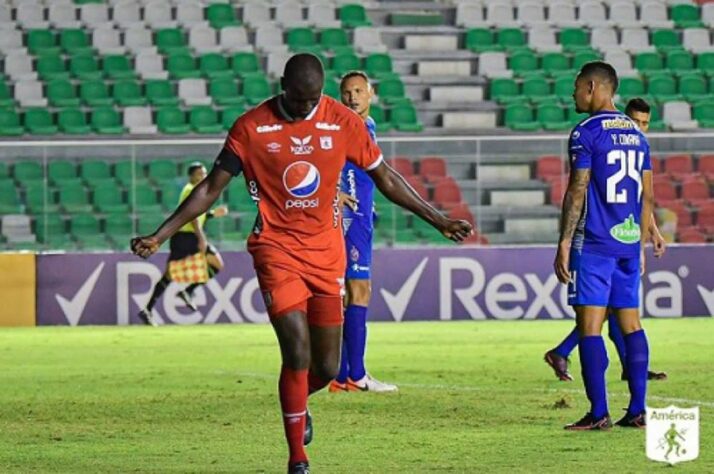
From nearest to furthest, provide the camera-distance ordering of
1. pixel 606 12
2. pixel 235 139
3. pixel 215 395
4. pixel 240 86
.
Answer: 1. pixel 235 139
2. pixel 215 395
3. pixel 240 86
4. pixel 606 12

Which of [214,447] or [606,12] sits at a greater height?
[606,12]

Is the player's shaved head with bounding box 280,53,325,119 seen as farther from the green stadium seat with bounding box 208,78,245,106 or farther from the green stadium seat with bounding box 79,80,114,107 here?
the green stadium seat with bounding box 208,78,245,106

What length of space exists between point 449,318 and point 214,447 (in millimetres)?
13216

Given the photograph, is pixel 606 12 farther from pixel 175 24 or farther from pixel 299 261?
pixel 299 261

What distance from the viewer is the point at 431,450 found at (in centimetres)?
928

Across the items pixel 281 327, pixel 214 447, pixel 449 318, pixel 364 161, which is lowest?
pixel 449 318

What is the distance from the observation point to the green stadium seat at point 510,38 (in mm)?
31703

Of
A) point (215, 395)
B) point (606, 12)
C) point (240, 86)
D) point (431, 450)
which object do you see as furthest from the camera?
point (606, 12)

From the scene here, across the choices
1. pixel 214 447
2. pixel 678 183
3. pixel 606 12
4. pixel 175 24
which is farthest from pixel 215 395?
pixel 606 12

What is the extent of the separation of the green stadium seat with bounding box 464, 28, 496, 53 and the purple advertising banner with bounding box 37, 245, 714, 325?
914 cm

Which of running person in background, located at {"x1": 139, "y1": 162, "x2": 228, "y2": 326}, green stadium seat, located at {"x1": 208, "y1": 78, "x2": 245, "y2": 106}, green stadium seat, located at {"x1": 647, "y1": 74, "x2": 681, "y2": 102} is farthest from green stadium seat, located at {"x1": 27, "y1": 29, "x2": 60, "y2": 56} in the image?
green stadium seat, located at {"x1": 647, "y1": 74, "x2": 681, "y2": 102}

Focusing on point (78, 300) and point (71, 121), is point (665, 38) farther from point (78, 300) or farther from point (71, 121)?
point (78, 300)

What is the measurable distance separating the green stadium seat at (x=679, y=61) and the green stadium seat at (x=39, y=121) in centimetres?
1132

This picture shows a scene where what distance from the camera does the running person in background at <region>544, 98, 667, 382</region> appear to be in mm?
12703
